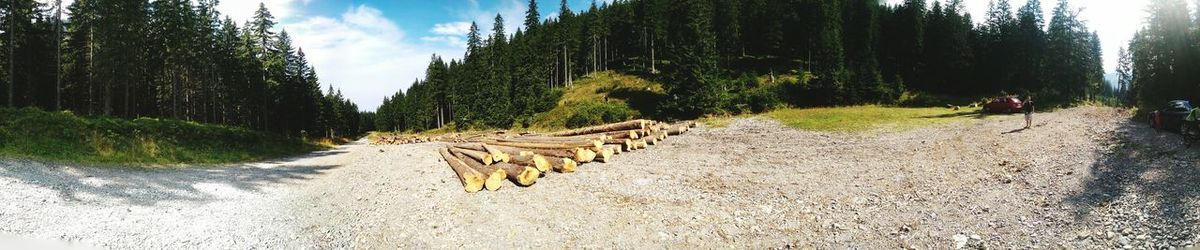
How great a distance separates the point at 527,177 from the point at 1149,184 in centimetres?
1413

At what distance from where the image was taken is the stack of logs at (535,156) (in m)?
13.4

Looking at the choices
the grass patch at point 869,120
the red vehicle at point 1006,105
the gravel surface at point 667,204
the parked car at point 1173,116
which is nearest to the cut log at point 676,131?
the grass patch at point 869,120

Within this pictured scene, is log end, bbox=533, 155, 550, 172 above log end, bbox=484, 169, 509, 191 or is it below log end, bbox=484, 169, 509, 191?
above

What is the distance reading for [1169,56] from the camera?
27406 millimetres

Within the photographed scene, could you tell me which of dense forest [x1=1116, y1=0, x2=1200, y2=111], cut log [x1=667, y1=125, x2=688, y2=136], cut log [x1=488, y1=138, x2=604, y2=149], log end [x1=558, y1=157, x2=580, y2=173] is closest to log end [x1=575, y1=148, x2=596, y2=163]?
cut log [x1=488, y1=138, x2=604, y2=149]

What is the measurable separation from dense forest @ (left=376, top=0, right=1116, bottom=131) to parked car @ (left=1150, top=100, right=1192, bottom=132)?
18.4 m

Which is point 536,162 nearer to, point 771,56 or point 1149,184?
point 1149,184

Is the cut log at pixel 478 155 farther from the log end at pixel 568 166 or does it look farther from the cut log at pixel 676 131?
the cut log at pixel 676 131

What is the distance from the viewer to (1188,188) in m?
10.1

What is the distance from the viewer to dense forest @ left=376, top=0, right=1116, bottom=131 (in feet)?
146

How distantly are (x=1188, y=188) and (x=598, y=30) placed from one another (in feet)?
244

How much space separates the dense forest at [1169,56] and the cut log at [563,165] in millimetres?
28258

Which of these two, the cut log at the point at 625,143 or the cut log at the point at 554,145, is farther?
the cut log at the point at 625,143

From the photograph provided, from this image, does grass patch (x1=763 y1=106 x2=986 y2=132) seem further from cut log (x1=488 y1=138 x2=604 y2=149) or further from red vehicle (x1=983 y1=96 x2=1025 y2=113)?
cut log (x1=488 y1=138 x2=604 y2=149)
